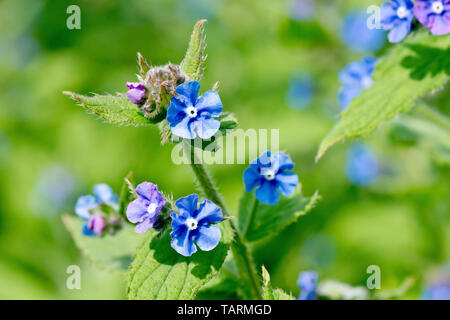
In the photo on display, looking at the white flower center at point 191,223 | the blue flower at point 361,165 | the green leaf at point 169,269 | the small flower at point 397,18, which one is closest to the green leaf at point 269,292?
the green leaf at point 169,269

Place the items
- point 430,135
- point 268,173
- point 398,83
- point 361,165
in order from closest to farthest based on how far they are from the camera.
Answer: point 268,173, point 398,83, point 430,135, point 361,165

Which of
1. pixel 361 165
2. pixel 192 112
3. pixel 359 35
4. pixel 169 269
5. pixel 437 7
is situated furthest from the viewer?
pixel 361 165

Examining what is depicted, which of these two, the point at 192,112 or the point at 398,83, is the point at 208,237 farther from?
the point at 398,83

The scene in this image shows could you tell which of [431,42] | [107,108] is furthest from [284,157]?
[431,42]

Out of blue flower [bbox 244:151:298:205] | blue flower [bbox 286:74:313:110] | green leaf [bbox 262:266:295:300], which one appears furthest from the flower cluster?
blue flower [bbox 286:74:313:110]

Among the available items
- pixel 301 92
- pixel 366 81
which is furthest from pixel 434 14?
pixel 301 92

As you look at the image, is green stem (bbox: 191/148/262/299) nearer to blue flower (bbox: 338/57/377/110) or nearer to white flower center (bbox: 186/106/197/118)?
white flower center (bbox: 186/106/197/118)
